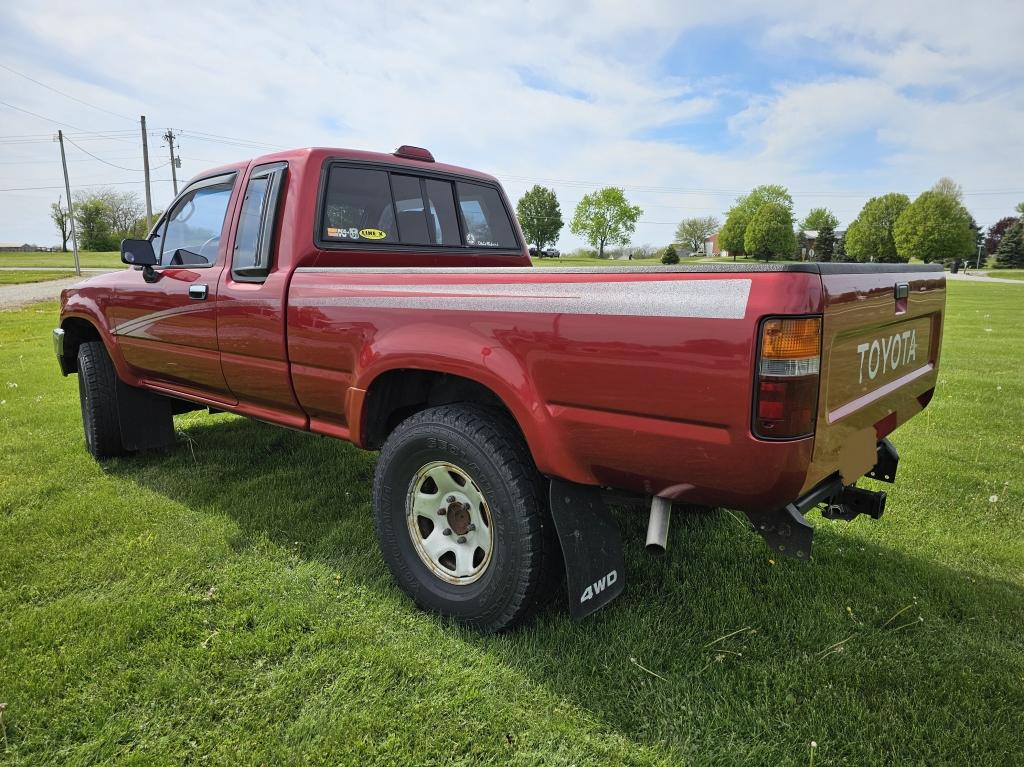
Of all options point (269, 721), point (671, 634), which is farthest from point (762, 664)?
point (269, 721)

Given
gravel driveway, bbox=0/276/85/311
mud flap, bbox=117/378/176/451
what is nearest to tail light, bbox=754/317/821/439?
mud flap, bbox=117/378/176/451

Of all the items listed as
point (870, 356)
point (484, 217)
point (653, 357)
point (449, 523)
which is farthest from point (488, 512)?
point (484, 217)

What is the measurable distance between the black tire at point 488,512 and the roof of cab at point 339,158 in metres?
1.49

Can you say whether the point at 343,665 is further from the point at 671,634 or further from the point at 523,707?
the point at 671,634

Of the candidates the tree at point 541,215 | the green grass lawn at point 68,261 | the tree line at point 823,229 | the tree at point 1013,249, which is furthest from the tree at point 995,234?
the green grass lawn at point 68,261

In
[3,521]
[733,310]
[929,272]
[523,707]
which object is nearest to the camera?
[733,310]

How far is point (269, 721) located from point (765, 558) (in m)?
2.29

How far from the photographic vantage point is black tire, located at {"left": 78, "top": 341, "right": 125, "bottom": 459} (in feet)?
14.5

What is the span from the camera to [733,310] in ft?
5.55

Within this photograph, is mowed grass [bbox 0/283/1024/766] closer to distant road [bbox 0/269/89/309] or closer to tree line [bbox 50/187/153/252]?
distant road [bbox 0/269/89/309]

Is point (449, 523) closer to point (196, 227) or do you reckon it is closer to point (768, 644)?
point (768, 644)

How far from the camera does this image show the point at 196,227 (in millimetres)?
3865

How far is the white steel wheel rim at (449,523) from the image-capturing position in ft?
8.08

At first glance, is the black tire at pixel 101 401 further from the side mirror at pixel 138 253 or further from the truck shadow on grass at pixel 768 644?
the truck shadow on grass at pixel 768 644
